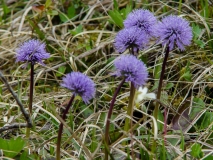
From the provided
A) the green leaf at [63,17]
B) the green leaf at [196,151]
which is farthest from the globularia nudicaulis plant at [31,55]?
the green leaf at [63,17]

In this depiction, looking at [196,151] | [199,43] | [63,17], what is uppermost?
[63,17]

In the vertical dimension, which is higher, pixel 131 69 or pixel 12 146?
pixel 131 69

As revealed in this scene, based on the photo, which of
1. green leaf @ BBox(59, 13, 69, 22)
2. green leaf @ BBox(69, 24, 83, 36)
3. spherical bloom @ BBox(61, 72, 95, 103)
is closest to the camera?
spherical bloom @ BBox(61, 72, 95, 103)

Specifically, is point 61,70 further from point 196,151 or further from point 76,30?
point 196,151

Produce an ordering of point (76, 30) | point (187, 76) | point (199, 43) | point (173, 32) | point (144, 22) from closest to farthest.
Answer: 1. point (173, 32)
2. point (144, 22)
3. point (187, 76)
4. point (199, 43)
5. point (76, 30)

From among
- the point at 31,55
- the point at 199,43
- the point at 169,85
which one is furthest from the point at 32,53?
the point at 199,43

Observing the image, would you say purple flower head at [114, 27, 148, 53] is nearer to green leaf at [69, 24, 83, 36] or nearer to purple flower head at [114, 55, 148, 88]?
purple flower head at [114, 55, 148, 88]

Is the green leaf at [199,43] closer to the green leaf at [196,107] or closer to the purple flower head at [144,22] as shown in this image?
the green leaf at [196,107]

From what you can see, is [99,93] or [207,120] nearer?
[207,120]

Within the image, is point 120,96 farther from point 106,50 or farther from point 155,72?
point 106,50

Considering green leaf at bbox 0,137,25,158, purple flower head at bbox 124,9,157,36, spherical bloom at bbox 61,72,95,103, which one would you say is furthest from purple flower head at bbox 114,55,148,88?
green leaf at bbox 0,137,25,158

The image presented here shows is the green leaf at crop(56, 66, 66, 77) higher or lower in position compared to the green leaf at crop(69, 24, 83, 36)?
lower
